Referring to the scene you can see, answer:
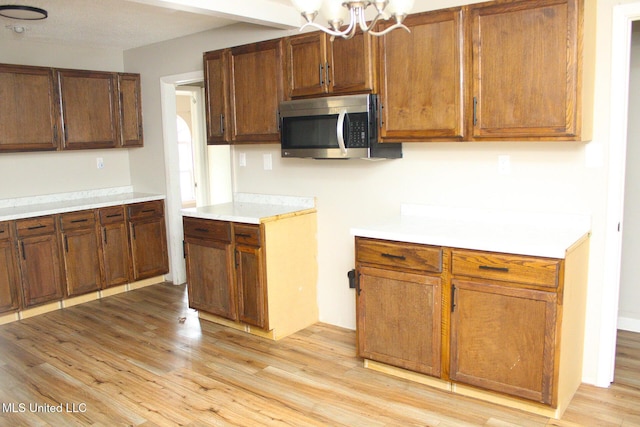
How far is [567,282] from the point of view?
2.51m

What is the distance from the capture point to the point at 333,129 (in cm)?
343

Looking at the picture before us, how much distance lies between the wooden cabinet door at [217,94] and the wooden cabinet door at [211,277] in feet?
2.81

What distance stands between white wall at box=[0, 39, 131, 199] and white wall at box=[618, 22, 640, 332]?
15.1ft

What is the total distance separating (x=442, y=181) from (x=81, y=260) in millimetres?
3266

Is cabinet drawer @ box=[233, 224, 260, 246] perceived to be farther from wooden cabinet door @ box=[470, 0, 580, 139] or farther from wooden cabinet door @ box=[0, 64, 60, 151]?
wooden cabinet door @ box=[0, 64, 60, 151]

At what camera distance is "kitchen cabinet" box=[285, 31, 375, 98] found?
3242mm

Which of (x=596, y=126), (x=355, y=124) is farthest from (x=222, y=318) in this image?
(x=596, y=126)

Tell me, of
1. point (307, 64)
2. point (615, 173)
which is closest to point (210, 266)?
point (307, 64)

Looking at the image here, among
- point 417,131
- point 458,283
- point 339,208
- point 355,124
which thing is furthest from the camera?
point 339,208

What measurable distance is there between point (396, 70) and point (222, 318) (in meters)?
2.27

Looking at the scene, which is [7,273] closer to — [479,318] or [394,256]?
[394,256]

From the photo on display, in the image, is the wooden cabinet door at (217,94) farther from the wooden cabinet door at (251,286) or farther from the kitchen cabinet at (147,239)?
the kitchen cabinet at (147,239)

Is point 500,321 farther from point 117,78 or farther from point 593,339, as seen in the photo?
point 117,78

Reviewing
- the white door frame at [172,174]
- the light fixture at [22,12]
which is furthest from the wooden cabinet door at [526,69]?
the white door frame at [172,174]
